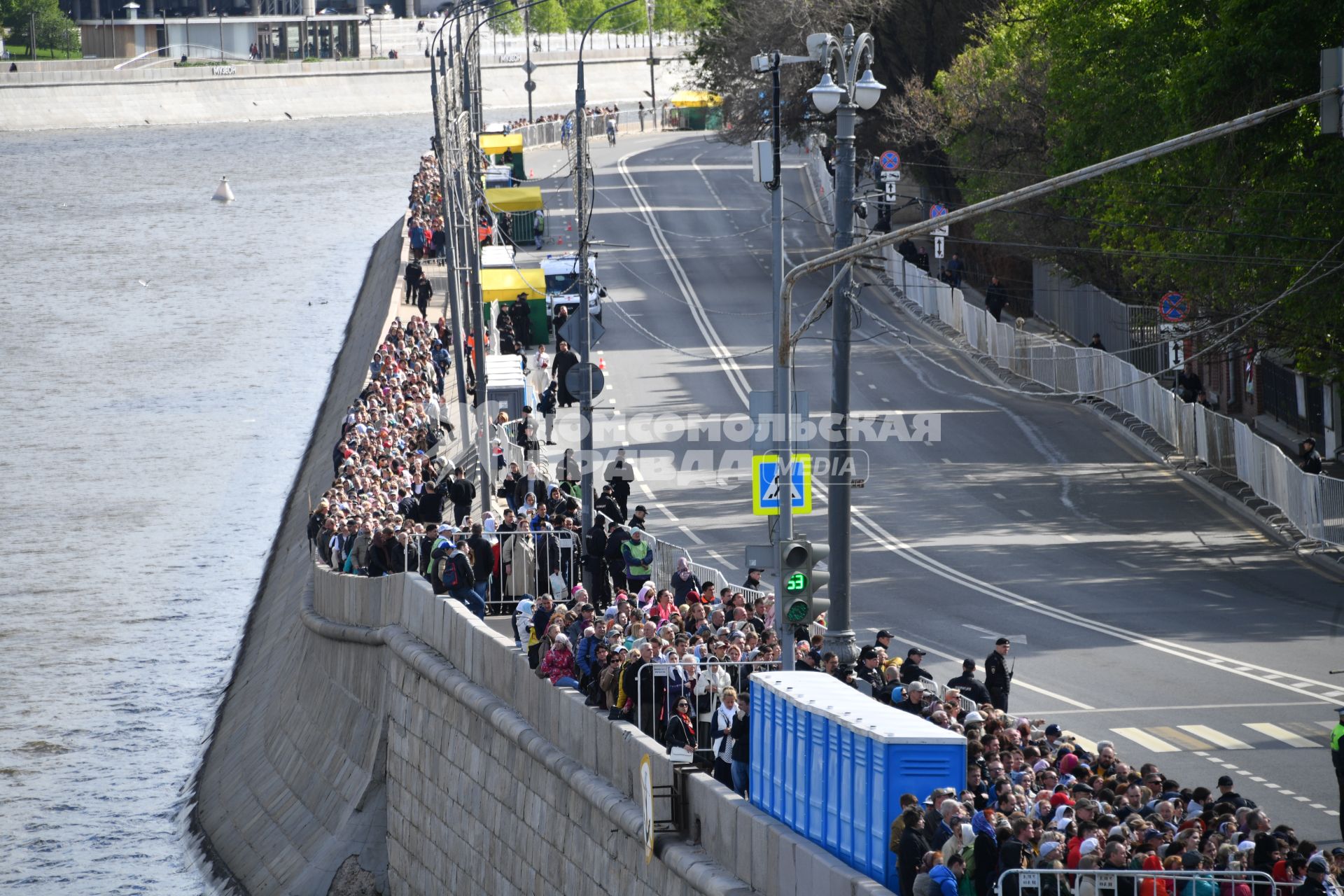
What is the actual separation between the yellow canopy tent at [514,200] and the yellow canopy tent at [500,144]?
12.3 meters

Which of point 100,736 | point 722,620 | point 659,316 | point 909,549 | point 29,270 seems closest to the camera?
point 722,620

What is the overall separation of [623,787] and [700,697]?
1004 mm

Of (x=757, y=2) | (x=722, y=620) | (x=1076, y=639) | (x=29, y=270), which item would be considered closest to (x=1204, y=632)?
(x=1076, y=639)

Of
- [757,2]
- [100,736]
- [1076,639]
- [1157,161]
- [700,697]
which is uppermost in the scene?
[757,2]

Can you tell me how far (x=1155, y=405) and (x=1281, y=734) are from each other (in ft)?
59.1

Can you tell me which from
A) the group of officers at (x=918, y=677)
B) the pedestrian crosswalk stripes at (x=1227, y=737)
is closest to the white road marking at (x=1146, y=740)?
the pedestrian crosswalk stripes at (x=1227, y=737)

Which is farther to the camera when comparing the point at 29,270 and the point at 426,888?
the point at 29,270

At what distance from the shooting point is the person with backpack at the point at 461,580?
21516 millimetres

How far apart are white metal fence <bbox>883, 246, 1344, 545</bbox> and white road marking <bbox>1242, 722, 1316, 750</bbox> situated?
906cm

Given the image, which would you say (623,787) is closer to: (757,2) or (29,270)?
(757,2)

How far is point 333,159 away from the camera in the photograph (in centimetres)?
12750

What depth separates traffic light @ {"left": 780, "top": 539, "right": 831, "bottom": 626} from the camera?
51.9 feet

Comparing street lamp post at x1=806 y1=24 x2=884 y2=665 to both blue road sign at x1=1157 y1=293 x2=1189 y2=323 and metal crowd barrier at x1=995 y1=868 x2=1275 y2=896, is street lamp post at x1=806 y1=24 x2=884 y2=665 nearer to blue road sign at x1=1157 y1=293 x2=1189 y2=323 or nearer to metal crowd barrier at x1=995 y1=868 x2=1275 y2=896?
metal crowd barrier at x1=995 y1=868 x2=1275 y2=896

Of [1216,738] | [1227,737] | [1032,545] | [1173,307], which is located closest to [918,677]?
[1216,738]
